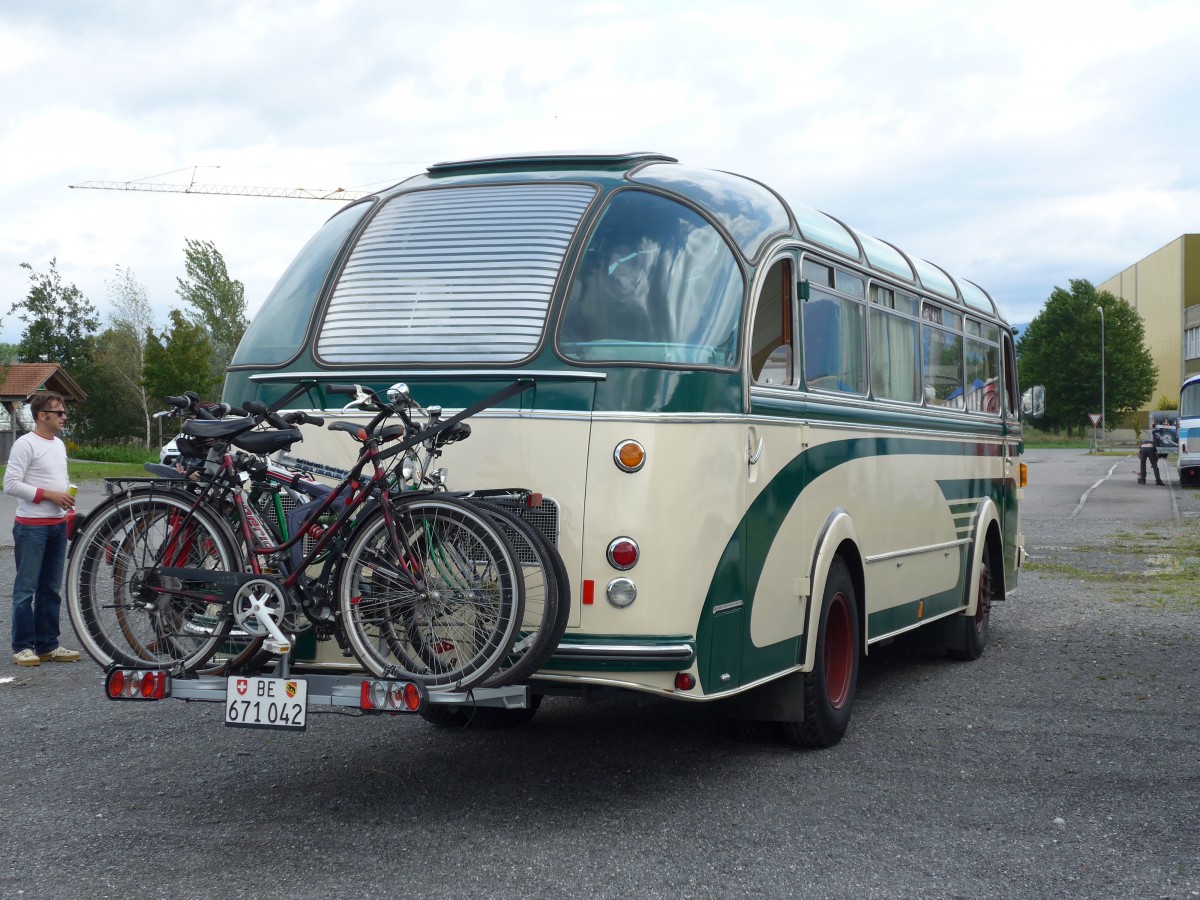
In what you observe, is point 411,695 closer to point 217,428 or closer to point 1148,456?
point 217,428

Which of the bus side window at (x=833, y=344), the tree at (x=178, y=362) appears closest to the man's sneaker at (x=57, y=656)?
the bus side window at (x=833, y=344)

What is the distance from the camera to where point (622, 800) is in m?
6.15

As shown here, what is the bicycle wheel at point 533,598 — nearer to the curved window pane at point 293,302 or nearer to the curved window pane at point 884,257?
the curved window pane at point 293,302

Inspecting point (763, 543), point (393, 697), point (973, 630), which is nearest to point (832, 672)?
point (763, 543)

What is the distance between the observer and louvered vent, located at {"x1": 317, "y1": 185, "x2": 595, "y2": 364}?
6.02m

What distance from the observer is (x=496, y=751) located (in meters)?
7.17

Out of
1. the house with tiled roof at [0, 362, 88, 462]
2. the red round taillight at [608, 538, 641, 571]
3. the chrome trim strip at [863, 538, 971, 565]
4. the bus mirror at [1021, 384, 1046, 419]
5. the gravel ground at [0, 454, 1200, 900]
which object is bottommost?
the gravel ground at [0, 454, 1200, 900]

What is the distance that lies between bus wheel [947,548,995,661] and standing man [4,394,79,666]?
20.3ft

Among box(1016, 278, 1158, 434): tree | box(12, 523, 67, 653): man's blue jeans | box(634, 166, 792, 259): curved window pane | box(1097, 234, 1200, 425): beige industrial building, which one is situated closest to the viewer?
box(634, 166, 792, 259): curved window pane

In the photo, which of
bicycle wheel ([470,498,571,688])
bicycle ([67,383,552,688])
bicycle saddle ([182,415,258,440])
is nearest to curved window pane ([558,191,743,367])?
bicycle ([67,383,552,688])

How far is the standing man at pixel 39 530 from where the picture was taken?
962cm

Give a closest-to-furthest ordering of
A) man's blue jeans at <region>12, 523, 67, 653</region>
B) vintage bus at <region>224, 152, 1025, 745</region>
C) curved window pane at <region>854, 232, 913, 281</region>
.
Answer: vintage bus at <region>224, 152, 1025, 745</region>, curved window pane at <region>854, 232, 913, 281</region>, man's blue jeans at <region>12, 523, 67, 653</region>

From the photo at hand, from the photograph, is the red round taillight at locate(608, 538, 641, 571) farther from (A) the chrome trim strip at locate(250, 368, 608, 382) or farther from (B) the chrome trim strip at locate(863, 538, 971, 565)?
(B) the chrome trim strip at locate(863, 538, 971, 565)

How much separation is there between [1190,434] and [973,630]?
28.5 m
